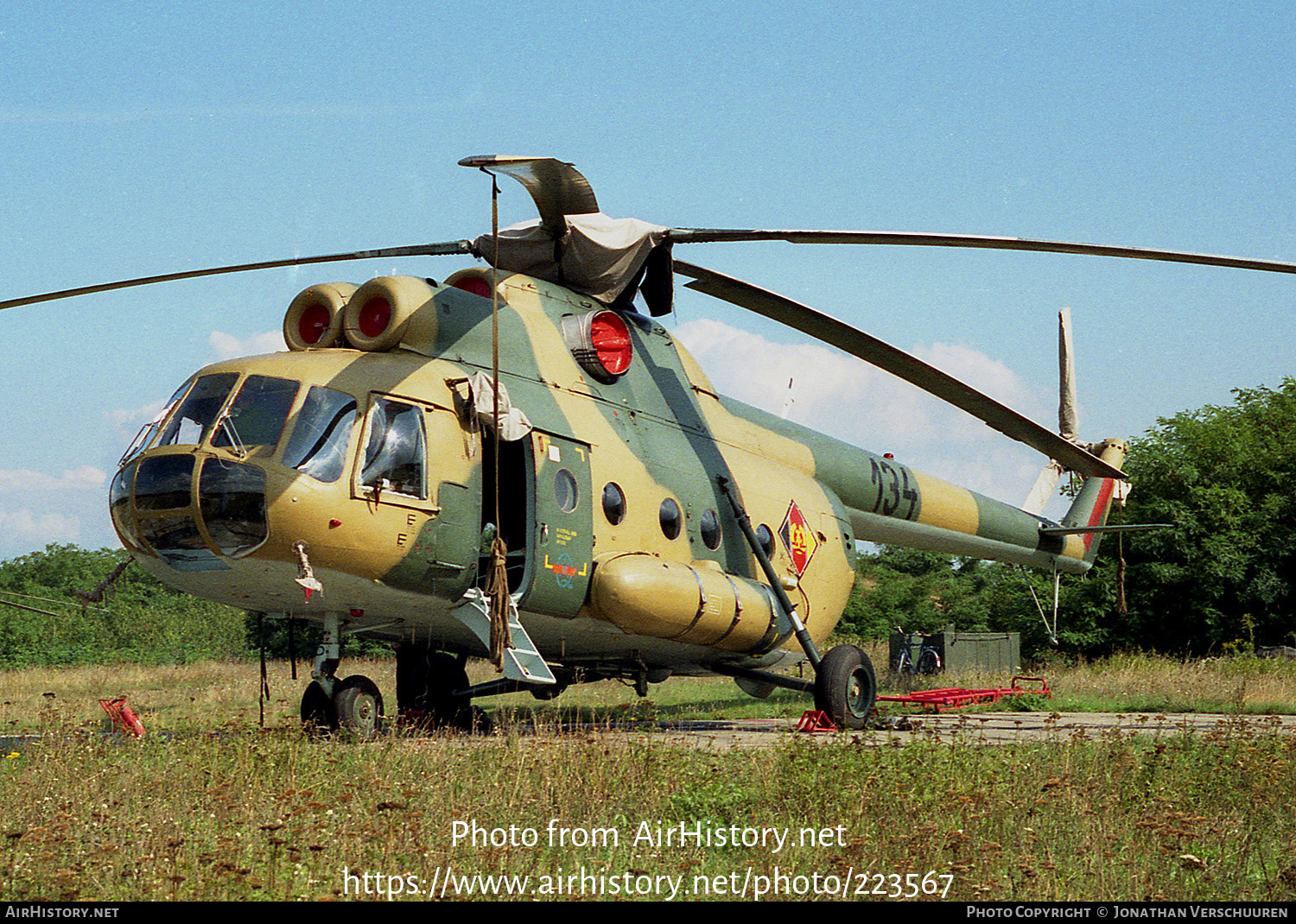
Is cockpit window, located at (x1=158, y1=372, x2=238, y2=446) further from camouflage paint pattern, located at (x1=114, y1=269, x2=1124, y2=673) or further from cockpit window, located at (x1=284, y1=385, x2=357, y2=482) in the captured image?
cockpit window, located at (x1=284, y1=385, x2=357, y2=482)

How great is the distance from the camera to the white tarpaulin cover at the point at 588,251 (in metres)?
12.5

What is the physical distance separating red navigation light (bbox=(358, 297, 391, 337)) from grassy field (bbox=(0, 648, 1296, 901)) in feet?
11.3

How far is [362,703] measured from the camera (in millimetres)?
10234

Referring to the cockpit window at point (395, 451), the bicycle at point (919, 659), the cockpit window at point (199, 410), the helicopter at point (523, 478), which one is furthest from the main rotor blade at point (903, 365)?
the bicycle at point (919, 659)

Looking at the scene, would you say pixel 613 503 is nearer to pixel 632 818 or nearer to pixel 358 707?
pixel 358 707

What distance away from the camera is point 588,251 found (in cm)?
1258

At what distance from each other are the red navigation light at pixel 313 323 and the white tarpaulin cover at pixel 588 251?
2.17m

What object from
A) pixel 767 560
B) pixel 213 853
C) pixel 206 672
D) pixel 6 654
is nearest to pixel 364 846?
pixel 213 853

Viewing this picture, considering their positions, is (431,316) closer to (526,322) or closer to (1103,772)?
(526,322)

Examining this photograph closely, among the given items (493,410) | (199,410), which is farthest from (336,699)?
(493,410)

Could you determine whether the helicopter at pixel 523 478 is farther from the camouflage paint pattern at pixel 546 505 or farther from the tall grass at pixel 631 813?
the tall grass at pixel 631 813

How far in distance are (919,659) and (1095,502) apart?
739cm

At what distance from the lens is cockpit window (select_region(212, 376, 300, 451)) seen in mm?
9469

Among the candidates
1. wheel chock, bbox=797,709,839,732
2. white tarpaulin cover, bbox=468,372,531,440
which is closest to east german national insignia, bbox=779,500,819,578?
wheel chock, bbox=797,709,839,732
